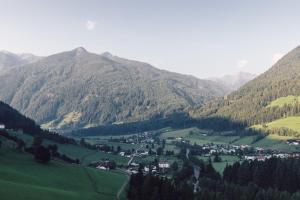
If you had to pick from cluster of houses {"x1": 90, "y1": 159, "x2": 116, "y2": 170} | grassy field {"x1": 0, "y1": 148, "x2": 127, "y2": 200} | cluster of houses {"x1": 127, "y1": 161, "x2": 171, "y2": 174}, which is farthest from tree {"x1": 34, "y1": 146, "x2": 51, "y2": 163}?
cluster of houses {"x1": 127, "y1": 161, "x2": 171, "y2": 174}

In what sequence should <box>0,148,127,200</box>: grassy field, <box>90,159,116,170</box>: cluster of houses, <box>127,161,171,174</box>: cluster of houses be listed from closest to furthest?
<box>0,148,127,200</box>: grassy field < <box>127,161,171,174</box>: cluster of houses < <box>90,159,116,170</box>: cluster of houses

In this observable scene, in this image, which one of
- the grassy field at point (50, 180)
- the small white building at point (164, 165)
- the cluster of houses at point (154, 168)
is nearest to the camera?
the grassy field at point (50, 180)

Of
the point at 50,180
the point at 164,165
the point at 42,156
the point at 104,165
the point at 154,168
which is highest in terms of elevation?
the point at 42,156

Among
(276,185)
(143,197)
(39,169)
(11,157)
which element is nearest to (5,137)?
(11,157)

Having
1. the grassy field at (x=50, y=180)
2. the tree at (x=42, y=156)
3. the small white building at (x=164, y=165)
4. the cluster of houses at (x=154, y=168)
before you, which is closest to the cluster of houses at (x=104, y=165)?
the cluster of houses at (x=154, y=168)

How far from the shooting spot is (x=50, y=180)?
114 metres

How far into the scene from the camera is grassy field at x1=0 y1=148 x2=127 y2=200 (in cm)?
8888

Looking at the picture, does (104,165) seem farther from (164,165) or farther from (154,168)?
(164,165)

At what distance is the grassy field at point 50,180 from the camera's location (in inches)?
3499

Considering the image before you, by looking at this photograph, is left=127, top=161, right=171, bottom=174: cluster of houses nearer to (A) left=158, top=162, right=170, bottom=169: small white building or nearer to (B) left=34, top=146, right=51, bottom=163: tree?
(A) left=158, top=162, right=170, bottom=169: small white building

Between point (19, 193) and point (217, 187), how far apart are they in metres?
63.6

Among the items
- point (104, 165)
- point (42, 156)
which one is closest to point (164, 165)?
point (104, 165)

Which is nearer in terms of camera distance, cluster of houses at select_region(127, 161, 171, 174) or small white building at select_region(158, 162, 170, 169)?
cluster of houses at select_region(127, 161, 171, 174)

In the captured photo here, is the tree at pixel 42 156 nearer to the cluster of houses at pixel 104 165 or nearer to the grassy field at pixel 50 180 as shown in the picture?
the grassy field at pixel 50 180
